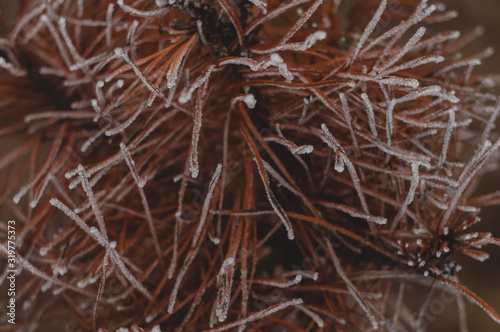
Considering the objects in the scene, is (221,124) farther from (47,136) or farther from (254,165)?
(47,136)

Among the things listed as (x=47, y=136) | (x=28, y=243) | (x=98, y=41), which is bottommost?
(x=28, y=243)

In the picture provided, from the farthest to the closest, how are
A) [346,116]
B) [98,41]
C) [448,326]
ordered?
[448,326] → [98,41] → [346,116]

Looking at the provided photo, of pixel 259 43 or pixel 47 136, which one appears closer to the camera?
pixel 259 43

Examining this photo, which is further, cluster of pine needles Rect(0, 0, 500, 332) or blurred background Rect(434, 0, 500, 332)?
blurred background Rect(434, 0, 500, 332)

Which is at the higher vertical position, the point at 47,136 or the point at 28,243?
the point at 47,136

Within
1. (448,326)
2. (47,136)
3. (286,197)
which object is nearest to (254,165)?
(286,197)

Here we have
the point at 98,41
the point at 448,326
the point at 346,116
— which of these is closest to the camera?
the point at 346,116

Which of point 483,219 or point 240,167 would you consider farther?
point 483,219

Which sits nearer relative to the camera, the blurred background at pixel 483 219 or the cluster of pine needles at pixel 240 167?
the cluster of pine needles at pixel 240 167
